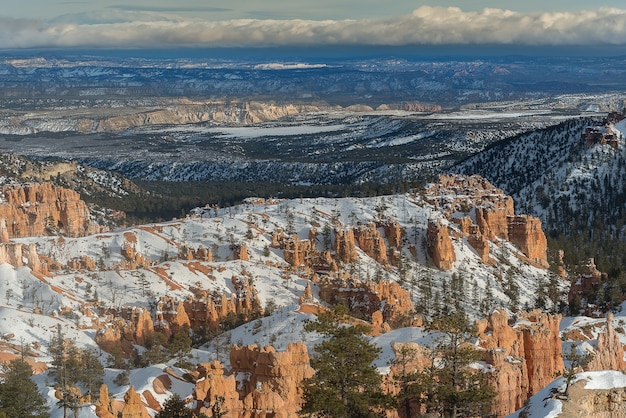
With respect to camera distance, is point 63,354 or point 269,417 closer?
point 269,417

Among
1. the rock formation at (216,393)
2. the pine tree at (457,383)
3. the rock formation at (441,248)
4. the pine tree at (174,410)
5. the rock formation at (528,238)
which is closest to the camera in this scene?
the pine tree at (457,383)

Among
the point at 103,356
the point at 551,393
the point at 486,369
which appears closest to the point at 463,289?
the point at 103,356

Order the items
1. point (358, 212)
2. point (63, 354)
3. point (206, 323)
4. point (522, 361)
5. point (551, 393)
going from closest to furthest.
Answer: point (551, 393)
point (522, 361)
point (63, 354)
point (206, 323)
point (358, 212)

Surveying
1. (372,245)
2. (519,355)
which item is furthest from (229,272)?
(519,355)

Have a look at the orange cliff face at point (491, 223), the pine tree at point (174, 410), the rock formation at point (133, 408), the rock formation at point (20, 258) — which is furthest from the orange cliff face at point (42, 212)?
the pine tree at point (174, 410)

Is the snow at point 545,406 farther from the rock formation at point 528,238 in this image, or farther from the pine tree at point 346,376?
the rock formation at point 528,238

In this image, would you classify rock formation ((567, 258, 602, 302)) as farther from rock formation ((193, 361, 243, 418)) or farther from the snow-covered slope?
rock formation ((193, 361, 243, 418))

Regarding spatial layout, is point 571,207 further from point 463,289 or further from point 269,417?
point 269,417

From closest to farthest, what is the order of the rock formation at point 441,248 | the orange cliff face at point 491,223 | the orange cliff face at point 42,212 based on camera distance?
the rock formation at point 441,248 < the orange cliff face at point 42,212 < the orange cliff face at point 491,223
